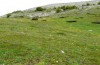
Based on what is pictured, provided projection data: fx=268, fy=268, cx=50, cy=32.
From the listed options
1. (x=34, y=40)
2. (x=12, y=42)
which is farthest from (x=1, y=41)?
(x=34, y=40)

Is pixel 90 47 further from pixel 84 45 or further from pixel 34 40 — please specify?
pixel 34 40

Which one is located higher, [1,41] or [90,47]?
[1,41]

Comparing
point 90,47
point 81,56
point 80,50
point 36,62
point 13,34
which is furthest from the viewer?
point 13,34

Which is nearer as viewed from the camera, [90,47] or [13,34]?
[90,47]

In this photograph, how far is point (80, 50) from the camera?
107 feet

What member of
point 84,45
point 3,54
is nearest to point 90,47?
point 84,45

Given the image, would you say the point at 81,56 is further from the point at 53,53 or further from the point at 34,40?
the point at 34,40

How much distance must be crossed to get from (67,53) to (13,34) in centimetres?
1065

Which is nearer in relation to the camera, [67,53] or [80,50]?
[67,53]

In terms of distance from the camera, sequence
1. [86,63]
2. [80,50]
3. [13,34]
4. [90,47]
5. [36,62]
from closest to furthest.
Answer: [36,62]
[86,63]
[80,50]
[90,47]
[13,34]

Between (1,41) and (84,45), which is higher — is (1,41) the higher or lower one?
the higher one

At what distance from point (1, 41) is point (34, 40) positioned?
4.62 m

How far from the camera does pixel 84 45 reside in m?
36.4

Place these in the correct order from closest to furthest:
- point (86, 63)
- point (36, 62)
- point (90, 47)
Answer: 1. point (36, 62)
2. point (86, 63)
3. point (90, 47)
